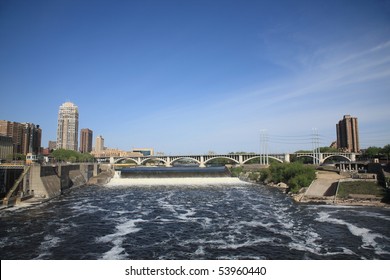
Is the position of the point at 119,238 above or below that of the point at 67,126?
below

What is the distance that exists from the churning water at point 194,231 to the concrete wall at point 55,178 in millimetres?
3800

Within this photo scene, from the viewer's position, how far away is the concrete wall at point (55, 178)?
40.1 metres

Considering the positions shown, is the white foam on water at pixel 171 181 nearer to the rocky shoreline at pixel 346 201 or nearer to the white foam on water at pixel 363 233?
the rocky shoreline at pixel 346 201

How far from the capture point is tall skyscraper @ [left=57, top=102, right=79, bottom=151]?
17235cm

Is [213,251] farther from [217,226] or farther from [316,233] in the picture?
[316,233]

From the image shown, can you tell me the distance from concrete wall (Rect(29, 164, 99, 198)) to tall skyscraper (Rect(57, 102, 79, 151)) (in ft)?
393

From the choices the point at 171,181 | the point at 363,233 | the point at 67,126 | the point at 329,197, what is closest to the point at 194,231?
the point at 363,233

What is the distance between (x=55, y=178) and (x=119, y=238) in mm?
29828

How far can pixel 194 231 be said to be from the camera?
2483cm

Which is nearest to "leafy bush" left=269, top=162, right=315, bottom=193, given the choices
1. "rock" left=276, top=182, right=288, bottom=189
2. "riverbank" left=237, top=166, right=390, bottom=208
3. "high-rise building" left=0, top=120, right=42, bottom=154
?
"rock" left=276, top=182, right=288, bottom=189

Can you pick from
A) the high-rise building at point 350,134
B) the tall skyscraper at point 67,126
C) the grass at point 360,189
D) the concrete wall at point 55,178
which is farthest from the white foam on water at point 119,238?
the tall skyscraper at point 67,126

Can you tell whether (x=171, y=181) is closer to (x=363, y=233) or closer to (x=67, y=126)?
(x=363, y=233)

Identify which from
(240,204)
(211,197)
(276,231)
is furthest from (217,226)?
(211,197)

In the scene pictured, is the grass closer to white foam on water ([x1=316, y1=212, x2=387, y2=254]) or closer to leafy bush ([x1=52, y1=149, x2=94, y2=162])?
white foam on water ([x1=316, y1=212, x2=387, y2=254])
